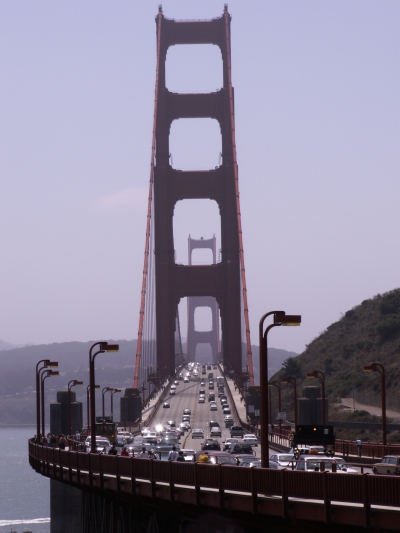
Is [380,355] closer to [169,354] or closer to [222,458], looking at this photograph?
[169,354]

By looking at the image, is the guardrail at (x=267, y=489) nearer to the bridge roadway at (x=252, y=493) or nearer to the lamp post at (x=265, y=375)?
the bridge roadway at (x=252, y=493)

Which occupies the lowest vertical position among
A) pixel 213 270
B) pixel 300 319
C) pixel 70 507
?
pixel 70 507

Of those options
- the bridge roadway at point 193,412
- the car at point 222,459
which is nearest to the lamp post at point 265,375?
the car at point 222,459

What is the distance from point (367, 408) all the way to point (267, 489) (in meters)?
62.3

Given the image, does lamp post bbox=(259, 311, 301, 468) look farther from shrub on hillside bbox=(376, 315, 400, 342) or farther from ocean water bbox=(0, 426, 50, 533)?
shrub on hillside bbox=(376, 315, 400, 342)

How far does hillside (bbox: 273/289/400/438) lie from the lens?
318ft

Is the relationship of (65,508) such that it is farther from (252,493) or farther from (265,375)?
(252,493)

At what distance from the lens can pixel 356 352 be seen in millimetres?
113500

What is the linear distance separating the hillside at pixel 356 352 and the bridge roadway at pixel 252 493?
178 feet

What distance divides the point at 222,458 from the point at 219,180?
88147 mm

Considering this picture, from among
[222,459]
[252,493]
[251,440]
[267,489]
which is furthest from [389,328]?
[267,489]

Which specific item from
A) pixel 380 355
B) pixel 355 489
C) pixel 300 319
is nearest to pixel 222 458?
pixel 300 319

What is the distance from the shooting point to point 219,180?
117438 mm

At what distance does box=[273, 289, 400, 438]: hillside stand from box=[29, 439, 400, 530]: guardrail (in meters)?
55.8
